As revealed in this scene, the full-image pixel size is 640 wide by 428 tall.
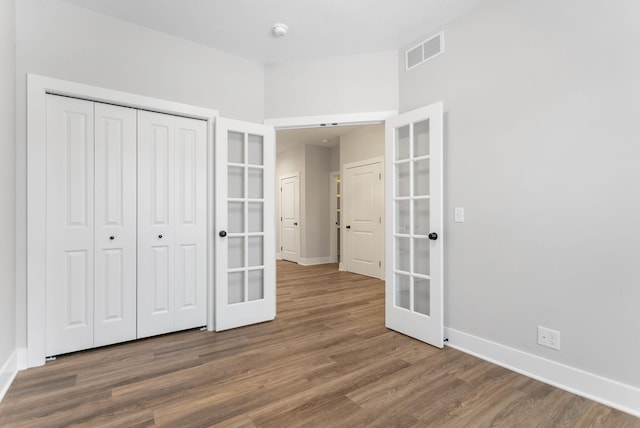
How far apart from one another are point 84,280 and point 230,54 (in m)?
2.52

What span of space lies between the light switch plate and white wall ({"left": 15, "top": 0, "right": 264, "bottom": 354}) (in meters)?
2.24

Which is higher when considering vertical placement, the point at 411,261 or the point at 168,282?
the point at 411,261

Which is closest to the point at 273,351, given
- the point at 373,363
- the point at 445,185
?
the point at 373,363

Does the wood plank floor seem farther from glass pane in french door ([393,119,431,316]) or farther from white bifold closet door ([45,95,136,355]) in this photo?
glass pane in french door ([393,119,431,316])

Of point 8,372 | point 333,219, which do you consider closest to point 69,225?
point 8,372

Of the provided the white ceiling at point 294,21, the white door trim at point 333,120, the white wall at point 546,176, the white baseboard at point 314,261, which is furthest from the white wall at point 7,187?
the white baseboard at point 314,261

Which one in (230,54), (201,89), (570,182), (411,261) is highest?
(230,54)

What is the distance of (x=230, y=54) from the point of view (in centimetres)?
318

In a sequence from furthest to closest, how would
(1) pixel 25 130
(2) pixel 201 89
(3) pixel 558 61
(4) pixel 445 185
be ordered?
(2) pixel 201 89
(4) pixel 445 185
(1) pixel 25 130
(3) pixel 558 61

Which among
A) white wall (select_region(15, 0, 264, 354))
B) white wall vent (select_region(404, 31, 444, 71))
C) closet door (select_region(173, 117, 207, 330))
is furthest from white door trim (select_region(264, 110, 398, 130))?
closet door (select_region(173, 117, 207, 330))

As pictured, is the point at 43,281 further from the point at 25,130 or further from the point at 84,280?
the point at 25,130

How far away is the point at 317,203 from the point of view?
7.20 meters

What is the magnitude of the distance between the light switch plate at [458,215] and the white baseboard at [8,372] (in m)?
3.37

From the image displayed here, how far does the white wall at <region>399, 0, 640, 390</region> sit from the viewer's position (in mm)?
1775
